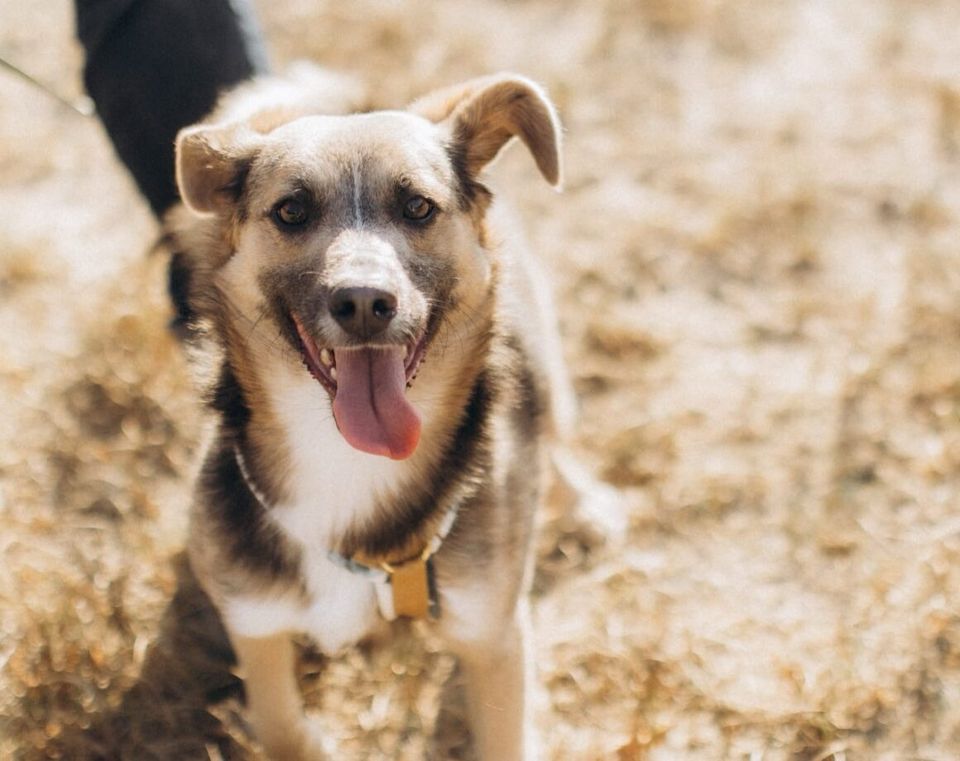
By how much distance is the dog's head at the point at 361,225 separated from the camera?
8.01 ft

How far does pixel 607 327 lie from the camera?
454 cm

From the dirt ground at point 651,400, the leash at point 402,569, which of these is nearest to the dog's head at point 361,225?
the leash at point 402,569

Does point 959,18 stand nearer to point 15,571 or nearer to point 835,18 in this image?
point 835,18

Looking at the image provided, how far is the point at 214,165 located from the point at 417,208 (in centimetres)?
54

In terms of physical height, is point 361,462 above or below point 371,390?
below

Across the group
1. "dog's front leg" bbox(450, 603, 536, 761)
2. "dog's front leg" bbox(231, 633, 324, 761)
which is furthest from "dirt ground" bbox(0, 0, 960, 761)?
"dog's front leg" bbox(450, 603, 536, 761)

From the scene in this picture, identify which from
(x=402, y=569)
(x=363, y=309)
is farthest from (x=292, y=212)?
(x=402, y=569)

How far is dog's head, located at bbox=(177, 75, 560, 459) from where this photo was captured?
8.01 feet

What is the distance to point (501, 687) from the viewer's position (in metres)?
2.81

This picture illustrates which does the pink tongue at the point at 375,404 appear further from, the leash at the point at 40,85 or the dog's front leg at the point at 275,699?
the leash at the point at 40,85

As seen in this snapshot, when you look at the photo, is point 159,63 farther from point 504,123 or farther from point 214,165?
point 504,123

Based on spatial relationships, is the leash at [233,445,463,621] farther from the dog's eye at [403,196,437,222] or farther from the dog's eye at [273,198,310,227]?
the dog's eye at [403,196,437,222]

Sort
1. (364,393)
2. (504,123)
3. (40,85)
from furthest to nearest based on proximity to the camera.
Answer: (40,85)
(504,123)
(364,393)

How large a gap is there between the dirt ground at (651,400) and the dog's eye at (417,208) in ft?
5.07
